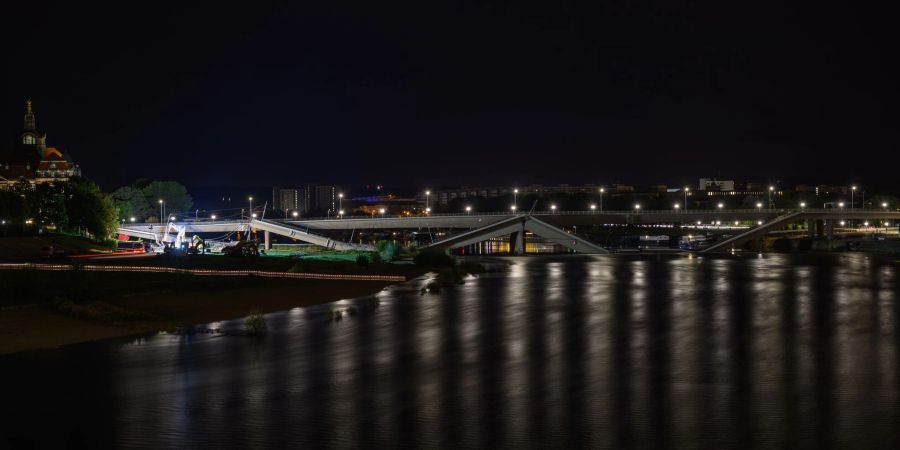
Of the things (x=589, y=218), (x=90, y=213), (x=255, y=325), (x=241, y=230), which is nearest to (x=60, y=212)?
(x=90, y=213)

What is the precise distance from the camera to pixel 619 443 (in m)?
15.0

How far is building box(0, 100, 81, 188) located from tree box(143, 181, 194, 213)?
56.3 ft

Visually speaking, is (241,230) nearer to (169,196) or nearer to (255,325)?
(169,196)

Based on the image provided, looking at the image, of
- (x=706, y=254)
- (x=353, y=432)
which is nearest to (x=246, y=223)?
(x=706, y=254)

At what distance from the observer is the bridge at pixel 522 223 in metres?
85.4

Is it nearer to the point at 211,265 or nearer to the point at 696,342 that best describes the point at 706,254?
the point at 211,265

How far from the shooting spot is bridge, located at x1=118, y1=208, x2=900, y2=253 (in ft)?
280

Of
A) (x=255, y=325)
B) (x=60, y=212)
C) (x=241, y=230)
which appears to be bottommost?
(x=255, y=325)

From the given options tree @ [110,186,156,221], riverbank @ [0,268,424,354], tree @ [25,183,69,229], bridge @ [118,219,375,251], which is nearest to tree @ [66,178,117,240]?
tree @ [25,183,69,229]

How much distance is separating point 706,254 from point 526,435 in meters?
74.7

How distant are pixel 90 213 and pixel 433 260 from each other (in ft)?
125

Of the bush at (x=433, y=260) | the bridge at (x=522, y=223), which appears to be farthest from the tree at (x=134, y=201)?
the bush at (x=433, y=260)

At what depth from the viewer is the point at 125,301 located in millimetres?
35406

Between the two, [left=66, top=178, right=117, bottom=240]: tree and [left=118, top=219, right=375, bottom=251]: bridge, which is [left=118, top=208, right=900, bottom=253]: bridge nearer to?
[left=118, top=219, right=375, bottom=251]: bridge
